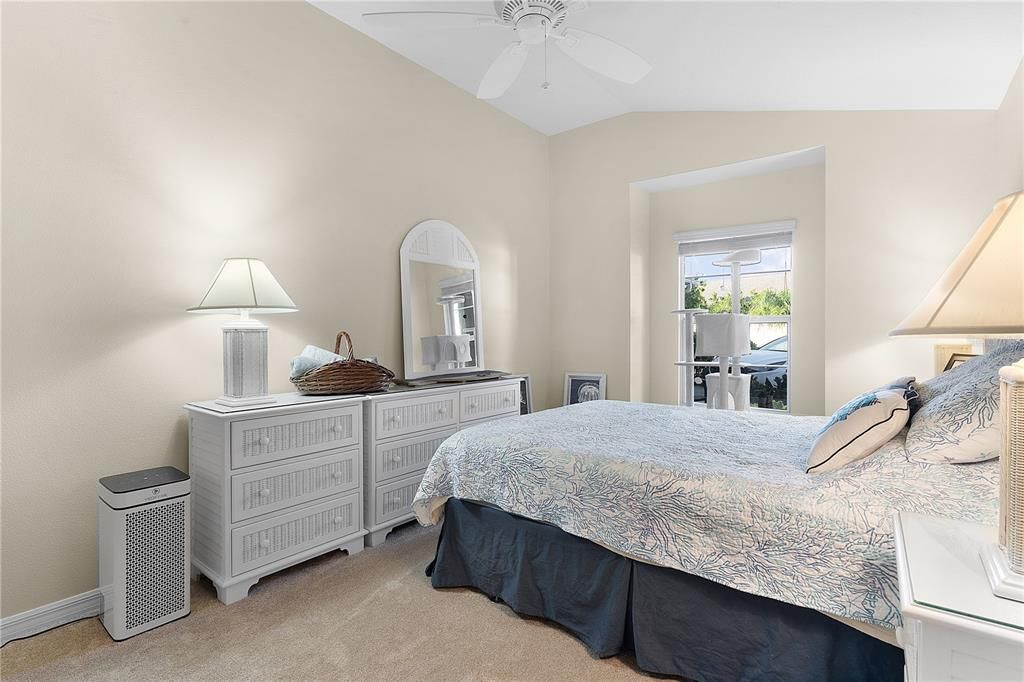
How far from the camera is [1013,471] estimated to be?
911 mm

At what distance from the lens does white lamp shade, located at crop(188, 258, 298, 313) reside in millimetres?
2279

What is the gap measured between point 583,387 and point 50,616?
3.70 meters

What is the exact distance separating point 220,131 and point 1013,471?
10.3 ft

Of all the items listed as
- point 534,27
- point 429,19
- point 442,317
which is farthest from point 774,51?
point 442,317

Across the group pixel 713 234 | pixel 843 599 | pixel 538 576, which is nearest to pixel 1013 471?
pixel 843 599

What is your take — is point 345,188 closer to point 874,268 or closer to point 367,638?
point 367,638

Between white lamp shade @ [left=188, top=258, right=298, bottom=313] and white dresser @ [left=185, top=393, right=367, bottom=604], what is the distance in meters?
0.44

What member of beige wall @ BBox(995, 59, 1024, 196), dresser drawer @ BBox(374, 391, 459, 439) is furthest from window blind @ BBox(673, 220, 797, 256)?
dresser drawer @ BBox(374, 391, 459, 439)

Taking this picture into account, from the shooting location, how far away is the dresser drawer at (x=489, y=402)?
335 cm

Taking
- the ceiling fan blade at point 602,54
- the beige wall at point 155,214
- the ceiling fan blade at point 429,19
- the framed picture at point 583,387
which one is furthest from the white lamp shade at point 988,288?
the framed picture at point 583,387

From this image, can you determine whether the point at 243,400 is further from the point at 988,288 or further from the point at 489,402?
the point at 988,288

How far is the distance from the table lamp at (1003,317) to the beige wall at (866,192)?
9.34 feet

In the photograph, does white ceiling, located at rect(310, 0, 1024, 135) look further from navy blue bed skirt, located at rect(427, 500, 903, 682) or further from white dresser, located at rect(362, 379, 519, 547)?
navy blue bed skirt, located at rect(427, 500, 903, 682)

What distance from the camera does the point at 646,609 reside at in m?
1.74
